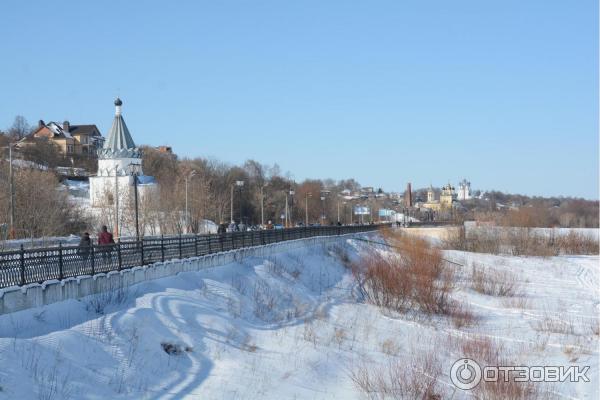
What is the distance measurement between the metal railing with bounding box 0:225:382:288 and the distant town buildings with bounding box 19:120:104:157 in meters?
93.3

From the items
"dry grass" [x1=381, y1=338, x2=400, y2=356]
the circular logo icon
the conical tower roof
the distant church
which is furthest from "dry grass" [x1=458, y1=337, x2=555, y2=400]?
the conical tower roof

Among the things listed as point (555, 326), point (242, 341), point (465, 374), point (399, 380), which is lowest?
point (555, 326)

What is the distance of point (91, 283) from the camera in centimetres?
1800

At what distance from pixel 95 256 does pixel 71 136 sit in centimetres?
11352

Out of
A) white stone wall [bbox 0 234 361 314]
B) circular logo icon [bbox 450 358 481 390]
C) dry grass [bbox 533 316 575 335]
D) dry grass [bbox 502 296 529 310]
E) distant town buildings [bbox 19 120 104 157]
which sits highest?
distant town buildings [bbox 19 120 104 157]

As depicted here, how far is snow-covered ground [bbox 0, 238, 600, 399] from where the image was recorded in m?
13.7

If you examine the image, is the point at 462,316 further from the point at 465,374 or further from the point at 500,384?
the point at 500,384

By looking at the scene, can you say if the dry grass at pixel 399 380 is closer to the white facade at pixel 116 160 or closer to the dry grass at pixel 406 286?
the dry grass at pixel 406 286

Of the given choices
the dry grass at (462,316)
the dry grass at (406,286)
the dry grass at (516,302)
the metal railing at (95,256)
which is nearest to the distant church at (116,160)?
the dry grass at (406,286)

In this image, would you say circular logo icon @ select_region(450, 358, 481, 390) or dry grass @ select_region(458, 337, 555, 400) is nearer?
→ dry grass @ select_region(458, 337, 555, 400)

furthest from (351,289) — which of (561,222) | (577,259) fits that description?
(561,222)

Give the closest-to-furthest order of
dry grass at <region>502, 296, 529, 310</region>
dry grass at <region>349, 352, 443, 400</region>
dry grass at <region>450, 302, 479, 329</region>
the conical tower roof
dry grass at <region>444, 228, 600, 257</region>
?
1. dry grass at <region>349, 352, 443, 400</region>
2. dry grass at <region>450, 302, 479, 329</region>
3. dry grass at <region>502, 296, 529, 310</region>
4. the conical tower roof
5. dry grass at <region>444, 228, 600, 257</region>

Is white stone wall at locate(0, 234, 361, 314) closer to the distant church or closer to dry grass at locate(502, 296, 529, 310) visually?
dry grass at locate(502, 296, 529, 310)

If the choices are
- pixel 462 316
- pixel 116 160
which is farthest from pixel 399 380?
pixel 116 160
